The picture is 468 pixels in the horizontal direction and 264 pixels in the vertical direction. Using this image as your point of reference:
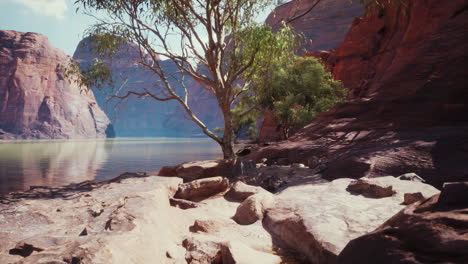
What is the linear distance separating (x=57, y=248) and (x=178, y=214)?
8.95 feet

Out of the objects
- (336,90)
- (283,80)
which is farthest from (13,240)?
(336,90)

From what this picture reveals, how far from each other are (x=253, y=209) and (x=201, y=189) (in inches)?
82.1

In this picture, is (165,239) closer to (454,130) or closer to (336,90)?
(454,130)

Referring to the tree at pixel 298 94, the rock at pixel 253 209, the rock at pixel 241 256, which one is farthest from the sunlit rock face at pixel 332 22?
the rock at pixel 241 256

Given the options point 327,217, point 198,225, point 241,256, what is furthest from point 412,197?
point 198,225

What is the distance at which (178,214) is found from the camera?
5.31 m

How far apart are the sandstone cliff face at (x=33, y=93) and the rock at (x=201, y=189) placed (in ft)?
276

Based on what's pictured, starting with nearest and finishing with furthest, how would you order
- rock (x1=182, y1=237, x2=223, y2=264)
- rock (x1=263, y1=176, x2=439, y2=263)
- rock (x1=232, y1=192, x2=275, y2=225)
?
rock (x1=263, y1=176, x2=439, y2=263) < rock (x1=182, y1=237, x2=223, y2=264) < rock (x1=232, y1=192, x2=275, y2=225)

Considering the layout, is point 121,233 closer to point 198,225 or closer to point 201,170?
point 198,225

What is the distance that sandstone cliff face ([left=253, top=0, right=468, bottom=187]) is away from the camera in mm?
7164

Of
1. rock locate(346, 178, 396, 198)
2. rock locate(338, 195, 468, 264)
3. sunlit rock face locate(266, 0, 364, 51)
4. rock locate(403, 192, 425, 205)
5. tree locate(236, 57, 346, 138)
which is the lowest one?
rock locate(346, 178, 396, 198)

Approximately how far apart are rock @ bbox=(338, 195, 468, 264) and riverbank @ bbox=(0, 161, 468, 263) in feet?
0.09

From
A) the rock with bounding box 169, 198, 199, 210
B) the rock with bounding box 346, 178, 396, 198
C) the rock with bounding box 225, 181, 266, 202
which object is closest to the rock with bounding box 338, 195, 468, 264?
the rock with bounding box 346, 178, 396, 198

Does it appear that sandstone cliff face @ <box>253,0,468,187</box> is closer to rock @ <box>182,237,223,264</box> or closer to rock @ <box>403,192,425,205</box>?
rock @ <box>403,192,425,205</box>
